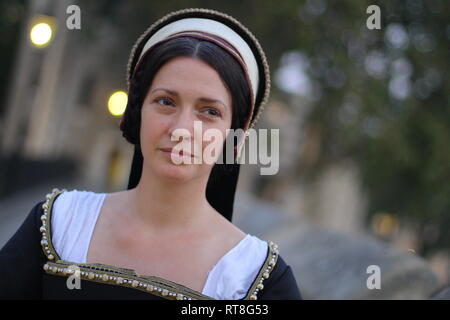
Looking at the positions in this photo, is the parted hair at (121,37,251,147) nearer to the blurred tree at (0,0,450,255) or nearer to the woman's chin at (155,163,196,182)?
the woman's chin at (155,163,196,182)

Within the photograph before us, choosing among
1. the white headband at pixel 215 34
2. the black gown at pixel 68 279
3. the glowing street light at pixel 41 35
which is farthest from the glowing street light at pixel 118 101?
the glowing street light at pixel 41 35

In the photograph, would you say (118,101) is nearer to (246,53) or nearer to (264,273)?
(246,53)

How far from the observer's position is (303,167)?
1934 centimetres

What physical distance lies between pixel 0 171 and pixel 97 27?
5.48m

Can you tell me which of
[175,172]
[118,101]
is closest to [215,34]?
[175,172]

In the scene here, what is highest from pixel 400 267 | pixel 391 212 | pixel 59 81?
pixel 59 81

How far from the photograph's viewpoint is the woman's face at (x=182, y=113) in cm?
218

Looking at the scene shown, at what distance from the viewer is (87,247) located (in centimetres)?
224

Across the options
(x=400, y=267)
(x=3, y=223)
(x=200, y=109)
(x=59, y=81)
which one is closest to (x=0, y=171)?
(x=3, y=223)

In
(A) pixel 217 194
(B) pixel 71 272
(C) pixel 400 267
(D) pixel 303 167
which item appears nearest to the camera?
(B) pixel 71 272

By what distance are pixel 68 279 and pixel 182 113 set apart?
64 cm

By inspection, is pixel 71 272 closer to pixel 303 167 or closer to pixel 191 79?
pixel 191 79
